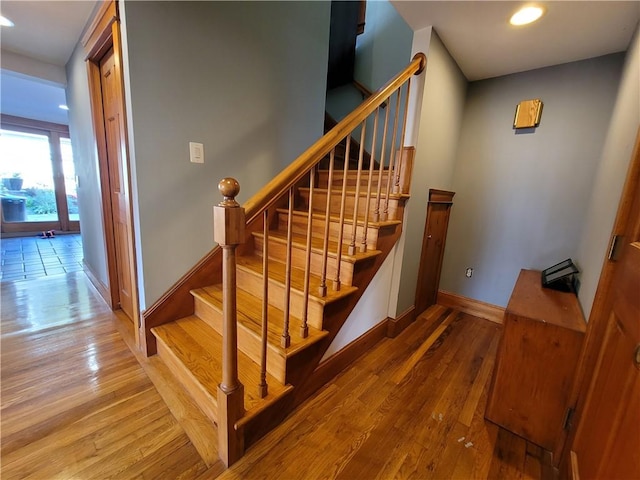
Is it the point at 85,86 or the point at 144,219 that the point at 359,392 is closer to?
the point at 144,219

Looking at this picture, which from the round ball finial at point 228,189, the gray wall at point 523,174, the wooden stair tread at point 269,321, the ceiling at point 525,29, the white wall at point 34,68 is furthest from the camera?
the white wall at point 34,68

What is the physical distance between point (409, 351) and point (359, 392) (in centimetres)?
59

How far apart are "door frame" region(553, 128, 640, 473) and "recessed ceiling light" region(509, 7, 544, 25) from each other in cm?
97

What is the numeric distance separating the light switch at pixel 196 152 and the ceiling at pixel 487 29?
3.96 ft

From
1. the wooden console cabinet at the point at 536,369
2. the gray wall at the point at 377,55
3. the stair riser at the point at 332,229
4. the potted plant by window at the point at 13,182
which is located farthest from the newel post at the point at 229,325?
the potted plant by window at the point at 13,182

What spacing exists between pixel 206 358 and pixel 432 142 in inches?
82.4

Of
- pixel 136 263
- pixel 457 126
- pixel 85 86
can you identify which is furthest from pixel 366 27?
pixel 136 263

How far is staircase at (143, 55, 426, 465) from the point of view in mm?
1027

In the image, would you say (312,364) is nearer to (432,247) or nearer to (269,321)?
(269,321)

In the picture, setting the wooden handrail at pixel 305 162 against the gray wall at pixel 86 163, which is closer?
the wooden handrail at pixel 305 162

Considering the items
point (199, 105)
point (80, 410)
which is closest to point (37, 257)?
point (80, 410)

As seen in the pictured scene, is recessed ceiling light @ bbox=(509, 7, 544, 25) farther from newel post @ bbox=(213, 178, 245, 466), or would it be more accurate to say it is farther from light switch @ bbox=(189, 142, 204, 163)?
light switch @ bbox=(189, 142, 204, 163)

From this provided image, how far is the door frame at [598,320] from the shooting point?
91cm

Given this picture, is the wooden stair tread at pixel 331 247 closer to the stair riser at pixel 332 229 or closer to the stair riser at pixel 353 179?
the stair riser at pixel 332 229
